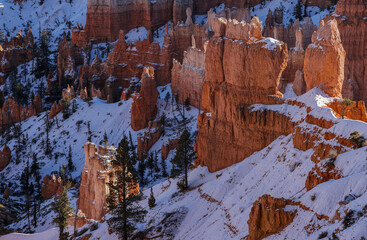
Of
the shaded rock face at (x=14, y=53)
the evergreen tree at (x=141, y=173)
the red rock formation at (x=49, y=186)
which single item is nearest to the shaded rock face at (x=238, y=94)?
the evergreen tree at (x=141, y=173)

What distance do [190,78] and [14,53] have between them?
185 feet

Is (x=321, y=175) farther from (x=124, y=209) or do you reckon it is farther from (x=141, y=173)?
(x=141, y=173)

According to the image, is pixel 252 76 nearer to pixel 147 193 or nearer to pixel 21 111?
pixel 147 193

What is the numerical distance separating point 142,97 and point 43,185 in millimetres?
16741

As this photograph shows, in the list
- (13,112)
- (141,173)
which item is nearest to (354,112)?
(141,173)

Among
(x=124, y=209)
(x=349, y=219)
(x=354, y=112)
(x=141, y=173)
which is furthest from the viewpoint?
(x=141, y=173)

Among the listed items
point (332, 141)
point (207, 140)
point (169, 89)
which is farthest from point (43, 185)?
point (332, 141)

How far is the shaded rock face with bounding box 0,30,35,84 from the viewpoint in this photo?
118 metres

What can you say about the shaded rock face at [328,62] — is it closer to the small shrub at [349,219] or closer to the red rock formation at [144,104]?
the small shrub at [349,219]

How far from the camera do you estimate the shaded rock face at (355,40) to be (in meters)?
59.6

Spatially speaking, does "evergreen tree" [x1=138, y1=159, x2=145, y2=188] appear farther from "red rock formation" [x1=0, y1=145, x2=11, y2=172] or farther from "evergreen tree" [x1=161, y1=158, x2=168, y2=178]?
"red rock formation" [x1=0, y1=145, x2=11, y2=172]

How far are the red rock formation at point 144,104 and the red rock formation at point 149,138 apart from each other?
2821 millimetres

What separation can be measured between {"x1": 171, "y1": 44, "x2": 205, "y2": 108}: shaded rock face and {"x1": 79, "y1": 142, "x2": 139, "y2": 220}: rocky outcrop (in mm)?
22332

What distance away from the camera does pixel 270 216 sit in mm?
25688
